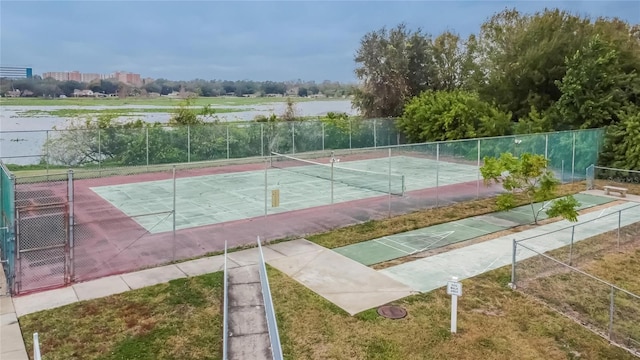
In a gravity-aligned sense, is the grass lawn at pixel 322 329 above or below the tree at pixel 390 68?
below

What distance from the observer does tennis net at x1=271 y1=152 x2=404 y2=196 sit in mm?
17125

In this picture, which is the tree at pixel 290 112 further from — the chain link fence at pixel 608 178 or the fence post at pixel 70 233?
the fence post at pixel 70 233

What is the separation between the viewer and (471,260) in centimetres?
1154

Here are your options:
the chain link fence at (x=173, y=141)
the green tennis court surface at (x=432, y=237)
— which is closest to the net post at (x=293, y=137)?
the chain link fence at (x=173, y=141)

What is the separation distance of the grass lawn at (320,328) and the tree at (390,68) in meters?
26.3

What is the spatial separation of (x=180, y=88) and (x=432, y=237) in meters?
38.0

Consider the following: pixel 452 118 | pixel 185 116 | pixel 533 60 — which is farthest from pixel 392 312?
pixel 533 60

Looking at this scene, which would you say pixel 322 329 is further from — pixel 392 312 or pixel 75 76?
pixel 75 76

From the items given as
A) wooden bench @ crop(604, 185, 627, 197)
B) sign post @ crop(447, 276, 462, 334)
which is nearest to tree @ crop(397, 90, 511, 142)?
wooden bench @ crop(604, 185, 627, 197)

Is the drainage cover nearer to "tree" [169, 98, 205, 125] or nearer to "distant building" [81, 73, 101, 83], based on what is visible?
"tree" [169, 98, 205, 125]

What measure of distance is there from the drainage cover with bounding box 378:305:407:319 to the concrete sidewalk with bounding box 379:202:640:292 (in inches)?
41.2

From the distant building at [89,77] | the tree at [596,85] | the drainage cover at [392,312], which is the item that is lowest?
the drainage cover at [392,312]

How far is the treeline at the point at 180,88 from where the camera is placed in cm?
3906

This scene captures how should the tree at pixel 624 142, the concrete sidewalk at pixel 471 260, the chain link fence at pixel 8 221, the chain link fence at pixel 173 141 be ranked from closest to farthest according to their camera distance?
the chain link fence at pixel 8 221
the concrete sidewalk at pixel 471 260
the tree at pixel 624 142
the chain link fence at pixel 173 141
